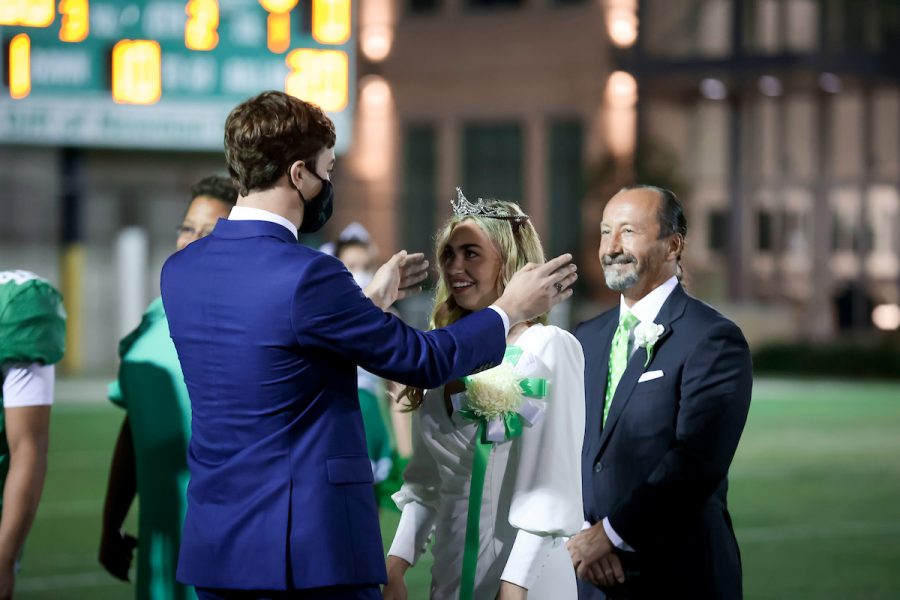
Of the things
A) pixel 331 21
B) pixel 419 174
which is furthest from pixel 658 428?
pixel 419 174

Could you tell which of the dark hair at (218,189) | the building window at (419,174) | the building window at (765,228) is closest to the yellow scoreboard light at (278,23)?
the dark hair at (218,189)

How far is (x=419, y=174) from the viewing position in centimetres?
3384

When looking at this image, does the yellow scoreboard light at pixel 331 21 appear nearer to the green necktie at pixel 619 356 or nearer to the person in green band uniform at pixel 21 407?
the green necktie at pixel 619 356

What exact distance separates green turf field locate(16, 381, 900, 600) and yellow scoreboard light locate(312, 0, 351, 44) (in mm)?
5047

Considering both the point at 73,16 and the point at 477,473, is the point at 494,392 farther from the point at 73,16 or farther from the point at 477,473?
the point at 73,16

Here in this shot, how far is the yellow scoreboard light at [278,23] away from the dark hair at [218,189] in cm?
1143

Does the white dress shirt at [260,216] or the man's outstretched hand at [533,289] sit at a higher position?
the white dress shirt at [260,216]

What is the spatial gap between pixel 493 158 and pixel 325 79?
1827cm

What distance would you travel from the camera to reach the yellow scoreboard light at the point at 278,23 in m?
15.4

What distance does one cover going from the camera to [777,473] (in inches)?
517

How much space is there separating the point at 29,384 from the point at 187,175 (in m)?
25.2

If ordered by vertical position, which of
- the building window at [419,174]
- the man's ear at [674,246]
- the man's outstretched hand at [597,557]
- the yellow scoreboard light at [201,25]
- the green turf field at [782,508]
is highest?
the yellow scoreboard light at [201,25]

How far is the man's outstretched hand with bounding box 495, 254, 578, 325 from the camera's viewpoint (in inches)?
123

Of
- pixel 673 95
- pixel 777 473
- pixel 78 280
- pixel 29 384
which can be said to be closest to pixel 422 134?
pixel 673 95
